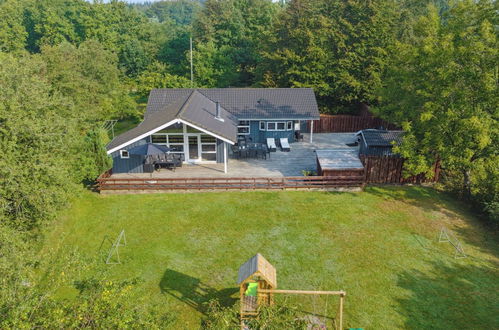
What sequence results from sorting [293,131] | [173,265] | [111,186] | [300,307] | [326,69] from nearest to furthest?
[300,307] < [173,265] < [111,186] < [293,131] < [326,69]

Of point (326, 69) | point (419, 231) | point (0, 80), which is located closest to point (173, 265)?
point (0, 80)

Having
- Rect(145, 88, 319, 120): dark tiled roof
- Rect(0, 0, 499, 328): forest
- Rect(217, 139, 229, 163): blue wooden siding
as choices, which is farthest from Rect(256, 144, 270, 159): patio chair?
Rect(0, 0, 499, 328): forest

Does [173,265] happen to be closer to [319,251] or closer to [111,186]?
[319,251]

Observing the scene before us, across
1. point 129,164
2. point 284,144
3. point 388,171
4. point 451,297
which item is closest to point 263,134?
point 284,144

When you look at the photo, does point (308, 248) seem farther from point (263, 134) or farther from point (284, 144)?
point (263, 134)

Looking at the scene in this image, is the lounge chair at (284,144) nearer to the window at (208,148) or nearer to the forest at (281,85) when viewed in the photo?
the window at (208,148)
